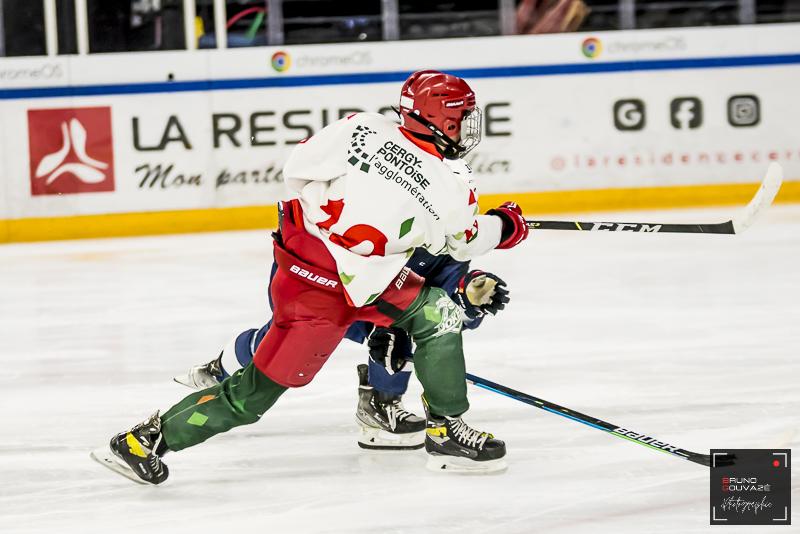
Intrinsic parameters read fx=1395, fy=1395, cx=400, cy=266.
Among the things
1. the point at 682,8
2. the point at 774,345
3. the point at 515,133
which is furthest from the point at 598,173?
the point at 774,345

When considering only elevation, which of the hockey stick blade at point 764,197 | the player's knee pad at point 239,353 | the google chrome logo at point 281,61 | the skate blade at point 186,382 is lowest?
the skate blade at point 186,382

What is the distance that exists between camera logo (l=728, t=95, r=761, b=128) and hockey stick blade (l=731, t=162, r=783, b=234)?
4.96 metres

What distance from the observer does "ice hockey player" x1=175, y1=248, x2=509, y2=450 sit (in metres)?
2.90

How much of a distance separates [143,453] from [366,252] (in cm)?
61

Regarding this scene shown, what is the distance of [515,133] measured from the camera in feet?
24.7

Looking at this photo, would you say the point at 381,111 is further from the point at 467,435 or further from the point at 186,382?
the point at 467,435

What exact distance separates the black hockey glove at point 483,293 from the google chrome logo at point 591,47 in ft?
16.0

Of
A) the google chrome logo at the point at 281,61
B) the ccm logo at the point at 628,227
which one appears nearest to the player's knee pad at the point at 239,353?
the ccm logo at the point at 628,227

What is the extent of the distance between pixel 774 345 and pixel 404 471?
1.62m

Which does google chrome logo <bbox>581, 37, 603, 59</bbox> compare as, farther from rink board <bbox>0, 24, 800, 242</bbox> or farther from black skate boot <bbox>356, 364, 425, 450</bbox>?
black skate boot <bbox>356, 364, 425, 450</bbox>

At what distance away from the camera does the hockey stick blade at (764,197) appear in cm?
286

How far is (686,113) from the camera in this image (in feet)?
25.1

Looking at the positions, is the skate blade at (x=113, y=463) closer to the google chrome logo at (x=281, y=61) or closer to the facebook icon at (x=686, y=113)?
the google chrome logo at (x=281, y=61)

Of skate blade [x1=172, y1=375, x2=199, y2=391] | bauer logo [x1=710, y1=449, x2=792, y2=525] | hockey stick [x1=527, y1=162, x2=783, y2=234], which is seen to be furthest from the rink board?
bauer logo [x1=710, y1=449, x2=792, y2=525]
